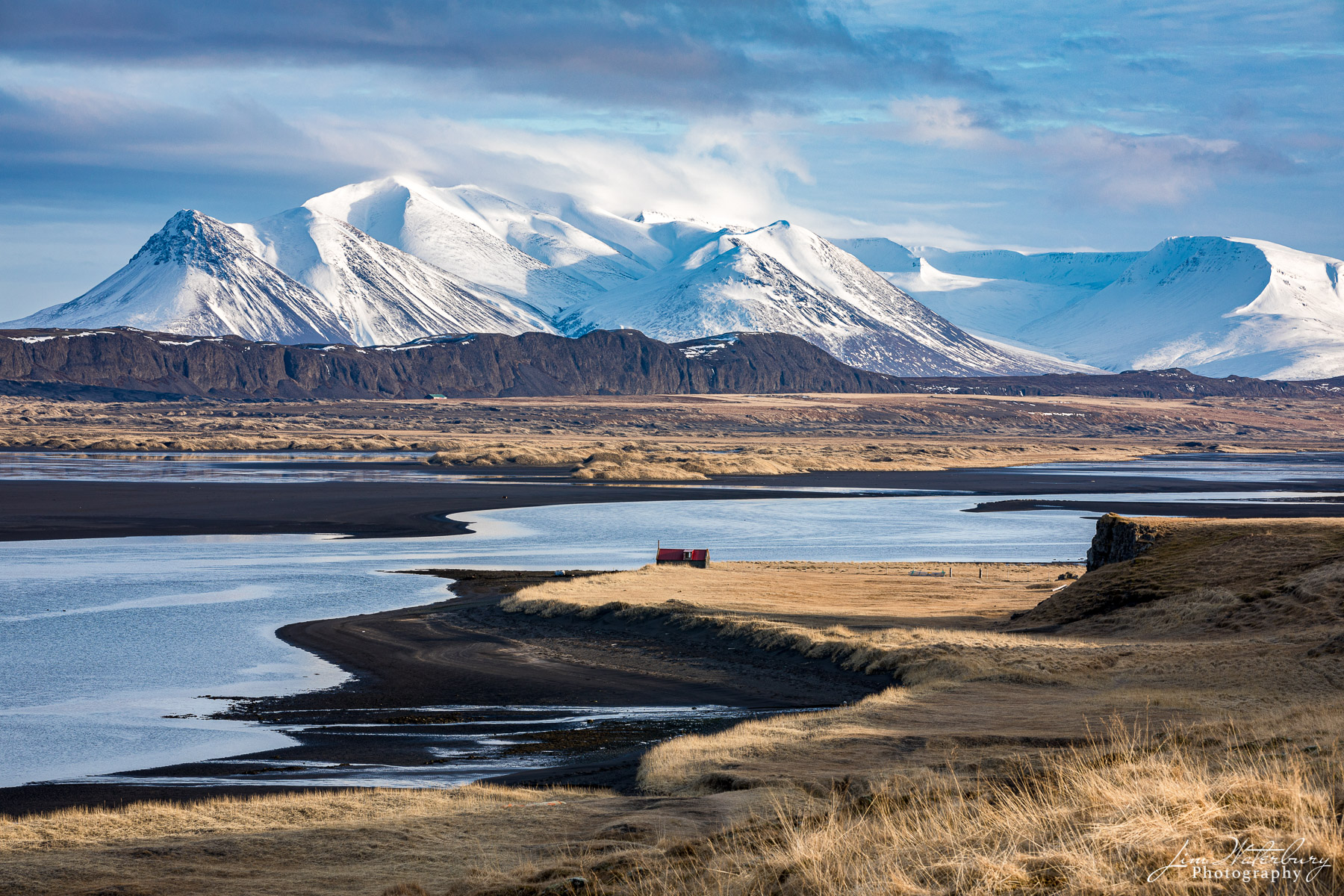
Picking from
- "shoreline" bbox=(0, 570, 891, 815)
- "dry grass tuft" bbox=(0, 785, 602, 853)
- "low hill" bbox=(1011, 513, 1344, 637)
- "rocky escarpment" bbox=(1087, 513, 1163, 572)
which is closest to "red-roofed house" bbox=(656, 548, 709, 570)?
"shoreline" bbox=(0, 570, 891, 815)

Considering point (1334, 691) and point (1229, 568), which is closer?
point (1334, 691)

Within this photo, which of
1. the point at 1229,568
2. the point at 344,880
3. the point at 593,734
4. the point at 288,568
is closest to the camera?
the point at 344,880

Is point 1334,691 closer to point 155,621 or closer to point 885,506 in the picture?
point 155,621

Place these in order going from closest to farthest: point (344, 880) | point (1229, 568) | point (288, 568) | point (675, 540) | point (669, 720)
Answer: point (344, 880) → point (669, 720) → point (1229, 568) → point (288, 568) → point (675, 540)

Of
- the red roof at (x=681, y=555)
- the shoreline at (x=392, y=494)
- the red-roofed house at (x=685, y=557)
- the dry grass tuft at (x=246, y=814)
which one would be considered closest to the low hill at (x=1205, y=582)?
the red-roofed house at (x=685, y=557)

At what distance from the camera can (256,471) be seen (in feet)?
341

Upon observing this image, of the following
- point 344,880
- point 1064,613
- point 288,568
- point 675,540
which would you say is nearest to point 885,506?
point 675,540

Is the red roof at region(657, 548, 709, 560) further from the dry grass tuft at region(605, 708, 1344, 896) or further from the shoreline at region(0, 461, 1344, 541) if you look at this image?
the dry grass tuft at region(605, 708, 1344, 896)

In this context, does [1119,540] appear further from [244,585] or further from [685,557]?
[244,585]

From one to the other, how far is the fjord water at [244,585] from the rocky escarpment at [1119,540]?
47.4 ft

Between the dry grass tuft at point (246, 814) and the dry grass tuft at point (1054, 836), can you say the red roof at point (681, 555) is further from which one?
the dry grass tuft at point (1054, 836)

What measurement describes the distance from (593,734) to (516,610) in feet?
53.5

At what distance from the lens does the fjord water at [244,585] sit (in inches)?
889

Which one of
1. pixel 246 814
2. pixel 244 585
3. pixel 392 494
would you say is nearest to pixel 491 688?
pixel 246 814
